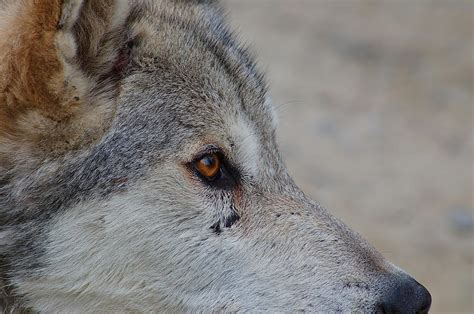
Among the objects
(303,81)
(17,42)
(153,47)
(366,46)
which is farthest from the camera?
(366,46)

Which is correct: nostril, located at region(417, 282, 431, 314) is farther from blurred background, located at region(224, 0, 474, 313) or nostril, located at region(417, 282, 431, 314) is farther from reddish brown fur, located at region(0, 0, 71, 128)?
blurred background, located at region(224, 0, 474, 313)

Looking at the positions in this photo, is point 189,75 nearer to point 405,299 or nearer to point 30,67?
point 30,67

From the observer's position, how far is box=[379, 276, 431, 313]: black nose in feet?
14.3

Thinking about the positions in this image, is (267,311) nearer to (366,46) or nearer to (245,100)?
(245,100)

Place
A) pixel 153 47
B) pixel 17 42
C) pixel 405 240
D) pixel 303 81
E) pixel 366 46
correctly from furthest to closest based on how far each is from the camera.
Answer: pixel 366 46 → pixel 303 81 → pixel 405 240 → pixel 153 47 → pixel 17 42

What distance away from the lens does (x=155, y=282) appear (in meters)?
4.37

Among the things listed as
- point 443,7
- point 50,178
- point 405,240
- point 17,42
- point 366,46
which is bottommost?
point 50,178

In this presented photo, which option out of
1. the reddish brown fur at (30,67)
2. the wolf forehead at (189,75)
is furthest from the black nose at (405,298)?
the reddish brown fur at (30,67)

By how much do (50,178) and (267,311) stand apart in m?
1.16

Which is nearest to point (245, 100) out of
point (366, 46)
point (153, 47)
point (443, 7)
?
point (153, 47)

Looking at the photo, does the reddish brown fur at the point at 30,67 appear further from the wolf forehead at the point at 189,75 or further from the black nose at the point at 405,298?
the black nose at the point at 405,298

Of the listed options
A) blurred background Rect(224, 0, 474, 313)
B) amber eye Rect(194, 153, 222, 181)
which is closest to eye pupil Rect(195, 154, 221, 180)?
amber eye Rect(194, 153, 222, 181)

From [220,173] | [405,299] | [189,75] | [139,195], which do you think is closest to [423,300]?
[405,299]

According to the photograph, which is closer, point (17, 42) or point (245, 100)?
point (17, 42)
